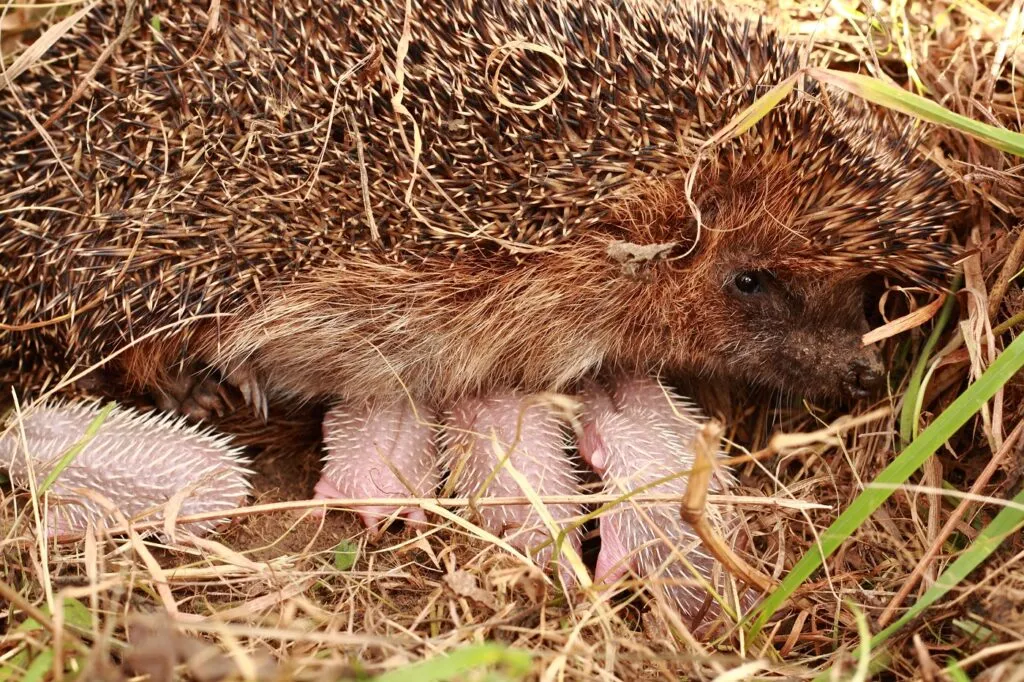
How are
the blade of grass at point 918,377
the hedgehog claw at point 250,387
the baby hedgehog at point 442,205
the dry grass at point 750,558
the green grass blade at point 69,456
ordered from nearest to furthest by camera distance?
the dry grass at point 750,558 → the green grass blade at point 69,456 → the baby hedgehog at point 442,205 → the blade of grass at point 918,377 → the hedgehog claw at point 250,387

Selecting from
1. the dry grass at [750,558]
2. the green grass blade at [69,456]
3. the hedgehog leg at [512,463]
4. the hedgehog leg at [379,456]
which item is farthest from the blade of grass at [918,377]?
the green grass blade at [69,456]

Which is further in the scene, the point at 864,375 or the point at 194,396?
the point at 194,396

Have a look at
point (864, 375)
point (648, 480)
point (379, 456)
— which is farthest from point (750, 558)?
point (379, 456)

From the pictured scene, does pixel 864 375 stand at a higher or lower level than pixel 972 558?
higher

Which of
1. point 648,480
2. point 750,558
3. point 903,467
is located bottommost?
point 750,558

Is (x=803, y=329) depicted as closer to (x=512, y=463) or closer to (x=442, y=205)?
(x=512, y=463)

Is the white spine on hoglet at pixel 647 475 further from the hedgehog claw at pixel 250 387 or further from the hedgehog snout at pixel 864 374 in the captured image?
the hedgehog claw at pixel 250 387

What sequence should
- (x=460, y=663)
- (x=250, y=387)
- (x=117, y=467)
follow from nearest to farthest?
(x=460, y=663) < (x=117, y=467) < (x=250, y=387)
